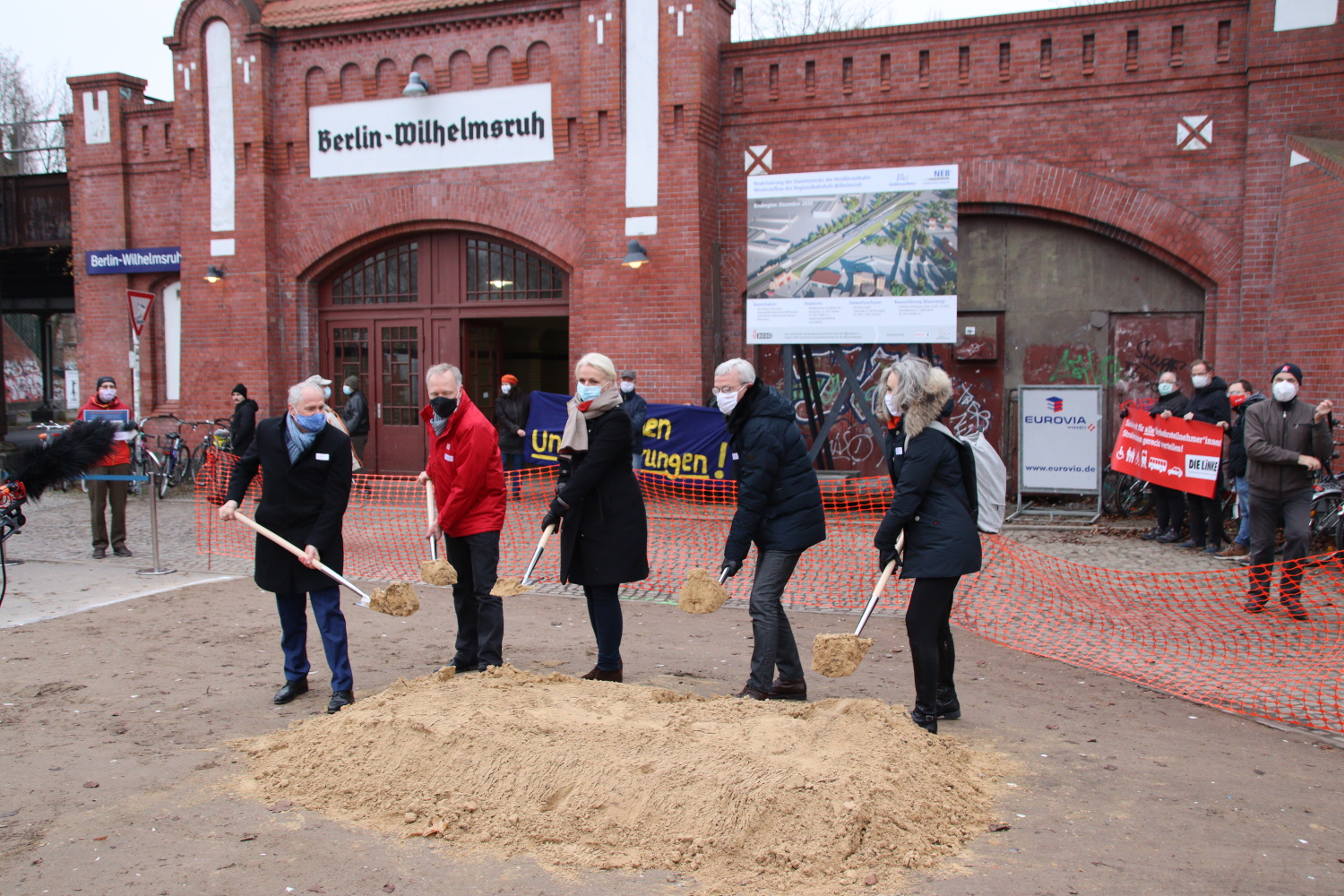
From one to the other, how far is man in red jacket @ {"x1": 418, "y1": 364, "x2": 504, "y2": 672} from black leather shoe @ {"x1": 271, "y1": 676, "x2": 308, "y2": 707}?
0.87 metres

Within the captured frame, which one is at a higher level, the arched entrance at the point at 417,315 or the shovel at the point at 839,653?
the arched entrance at the point at 417,315

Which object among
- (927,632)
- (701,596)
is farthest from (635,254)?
(927,632)

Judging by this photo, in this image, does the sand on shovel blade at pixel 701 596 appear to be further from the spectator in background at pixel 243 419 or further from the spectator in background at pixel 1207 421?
the spectator in background at pixel 243 419

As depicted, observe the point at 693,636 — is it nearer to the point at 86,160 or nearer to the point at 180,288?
the point at 180,288

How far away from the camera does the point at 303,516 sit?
5691 mm

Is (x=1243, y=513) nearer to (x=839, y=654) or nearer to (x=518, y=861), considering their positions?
(x=839, y=654)

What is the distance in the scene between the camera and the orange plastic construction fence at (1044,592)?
6.17 m

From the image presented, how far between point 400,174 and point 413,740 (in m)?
12.6

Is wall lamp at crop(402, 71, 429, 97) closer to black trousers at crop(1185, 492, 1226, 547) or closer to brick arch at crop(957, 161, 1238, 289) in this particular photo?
brick arch at crop(957, 161, 1238, 289)

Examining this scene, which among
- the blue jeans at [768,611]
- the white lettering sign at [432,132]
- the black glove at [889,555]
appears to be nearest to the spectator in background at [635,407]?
the white lettering sign at [432,132]

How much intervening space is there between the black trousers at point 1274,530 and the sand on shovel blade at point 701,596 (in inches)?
176

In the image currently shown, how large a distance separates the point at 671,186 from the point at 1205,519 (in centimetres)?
778

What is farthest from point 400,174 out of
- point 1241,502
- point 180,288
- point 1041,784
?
point 1041,784

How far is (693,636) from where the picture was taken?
23.7 ft
